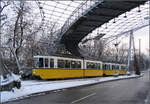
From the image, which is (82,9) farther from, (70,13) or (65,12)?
(65,12)

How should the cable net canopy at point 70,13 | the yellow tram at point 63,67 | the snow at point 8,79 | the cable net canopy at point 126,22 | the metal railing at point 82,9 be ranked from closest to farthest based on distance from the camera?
the snow at point 8,79, the metal railing at point 82,9, the yellow tram at point 63,67, the cable net canopy at point 70,13, the cable net canopy at point 126,22

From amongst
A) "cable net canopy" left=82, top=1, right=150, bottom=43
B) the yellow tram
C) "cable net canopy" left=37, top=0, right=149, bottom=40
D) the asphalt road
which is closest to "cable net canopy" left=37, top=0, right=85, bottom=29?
"cable net canopy" left=37, top=0, right=149, bottom=40

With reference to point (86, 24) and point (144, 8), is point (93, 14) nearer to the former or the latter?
point (86, 24)

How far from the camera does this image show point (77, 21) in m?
25.8

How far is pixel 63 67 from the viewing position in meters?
26.3

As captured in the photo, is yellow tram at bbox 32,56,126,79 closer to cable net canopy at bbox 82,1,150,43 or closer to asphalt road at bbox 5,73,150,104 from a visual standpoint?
cable net canopy at bbox 82,1,150,43

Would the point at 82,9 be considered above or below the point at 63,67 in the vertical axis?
above

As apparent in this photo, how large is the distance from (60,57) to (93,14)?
6.70m

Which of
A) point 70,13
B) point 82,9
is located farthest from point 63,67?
point 82,9

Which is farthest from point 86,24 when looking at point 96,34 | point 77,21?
point 96,34

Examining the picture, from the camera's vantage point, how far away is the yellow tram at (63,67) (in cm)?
2370

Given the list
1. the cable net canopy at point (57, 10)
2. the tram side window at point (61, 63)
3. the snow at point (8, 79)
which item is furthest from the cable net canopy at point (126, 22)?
the snow at point (8, 79)

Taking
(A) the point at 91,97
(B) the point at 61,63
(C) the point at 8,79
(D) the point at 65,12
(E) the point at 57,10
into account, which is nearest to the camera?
(A) the point at 91,97

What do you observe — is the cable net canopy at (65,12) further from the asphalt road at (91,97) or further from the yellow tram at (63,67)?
the asphalt road at (91,97)
